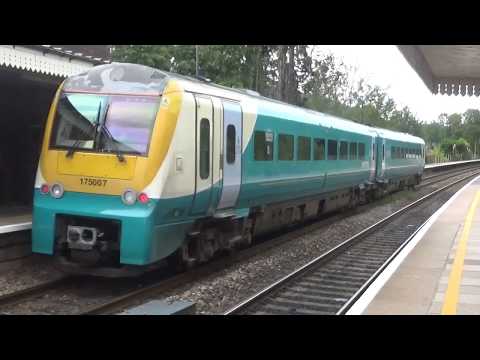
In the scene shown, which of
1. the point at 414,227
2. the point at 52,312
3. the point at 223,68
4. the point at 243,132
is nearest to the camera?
the point at 52,312

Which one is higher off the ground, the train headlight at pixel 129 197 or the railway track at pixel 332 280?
the train headlight at pixel 129 197

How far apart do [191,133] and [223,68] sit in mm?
25427

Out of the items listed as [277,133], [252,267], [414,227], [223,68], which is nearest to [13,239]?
[252,267]

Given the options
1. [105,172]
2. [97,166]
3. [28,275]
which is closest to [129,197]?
[105,172]

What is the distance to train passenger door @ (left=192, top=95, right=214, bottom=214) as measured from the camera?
Result: 847 centimetres

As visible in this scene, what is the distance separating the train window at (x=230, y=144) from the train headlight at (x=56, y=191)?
2.73 metres

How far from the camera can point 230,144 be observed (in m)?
9.52

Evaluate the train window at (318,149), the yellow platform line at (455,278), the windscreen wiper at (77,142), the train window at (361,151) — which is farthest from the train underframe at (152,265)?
the train window at (361,151)

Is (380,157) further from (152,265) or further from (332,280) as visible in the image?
(152,265)

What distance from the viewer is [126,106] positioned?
26.3ft

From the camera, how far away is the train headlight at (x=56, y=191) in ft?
26.2

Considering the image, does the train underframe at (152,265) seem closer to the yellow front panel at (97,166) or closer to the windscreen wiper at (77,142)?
the yellow front panel at (97,166)

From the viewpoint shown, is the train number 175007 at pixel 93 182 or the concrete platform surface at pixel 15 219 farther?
the concrete platform surface at pixel 15 219
